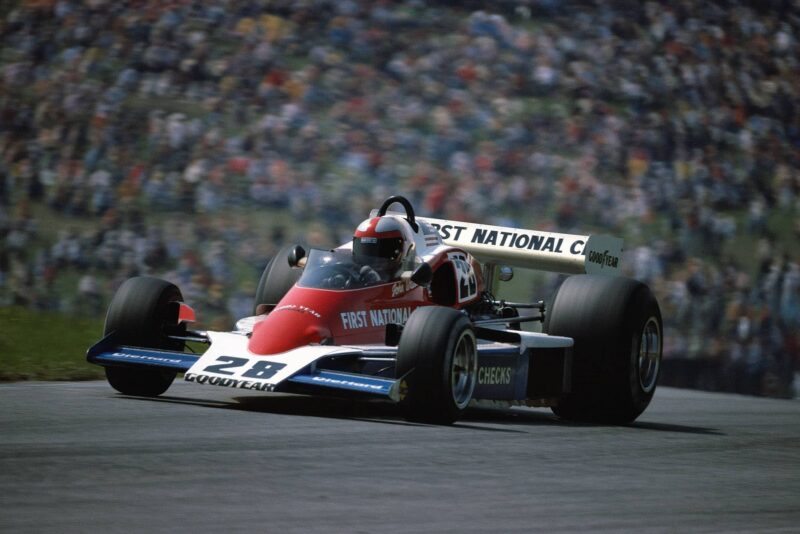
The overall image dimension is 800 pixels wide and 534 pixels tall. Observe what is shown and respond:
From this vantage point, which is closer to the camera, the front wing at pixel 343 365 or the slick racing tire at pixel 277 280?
the front wing at pixel 343 365

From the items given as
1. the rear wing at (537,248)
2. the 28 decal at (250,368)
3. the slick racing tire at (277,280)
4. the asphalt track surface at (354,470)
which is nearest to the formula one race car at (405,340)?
the 28 decal at (250,368)

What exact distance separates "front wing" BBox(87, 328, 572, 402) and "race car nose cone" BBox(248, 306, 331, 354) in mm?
88

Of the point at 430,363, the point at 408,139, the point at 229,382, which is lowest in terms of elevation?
the point at 229,382

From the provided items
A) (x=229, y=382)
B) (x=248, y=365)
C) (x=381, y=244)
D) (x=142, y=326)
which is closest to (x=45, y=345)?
(x=142, y=326)

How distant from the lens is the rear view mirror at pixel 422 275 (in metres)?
9.46

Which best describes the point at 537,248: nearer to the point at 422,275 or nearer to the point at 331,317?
the point at 422,275

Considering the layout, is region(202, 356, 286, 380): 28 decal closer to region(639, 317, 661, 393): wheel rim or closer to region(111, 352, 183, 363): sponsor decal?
region(111, 352, 183, 363): sponsor decal

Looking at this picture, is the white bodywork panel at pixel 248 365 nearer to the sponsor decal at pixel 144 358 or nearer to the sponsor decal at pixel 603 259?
the sponsor decal at pixel 144 358

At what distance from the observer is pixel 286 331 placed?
897cm

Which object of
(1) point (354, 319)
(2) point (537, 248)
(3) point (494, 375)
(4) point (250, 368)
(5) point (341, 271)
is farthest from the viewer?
(2) point (537, 248)

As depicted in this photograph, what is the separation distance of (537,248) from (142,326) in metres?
3.60

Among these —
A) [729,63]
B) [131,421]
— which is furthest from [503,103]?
[131,421]

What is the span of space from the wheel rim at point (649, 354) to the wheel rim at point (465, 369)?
1.76m

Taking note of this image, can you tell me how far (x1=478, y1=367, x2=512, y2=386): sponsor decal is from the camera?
9.26 meters
